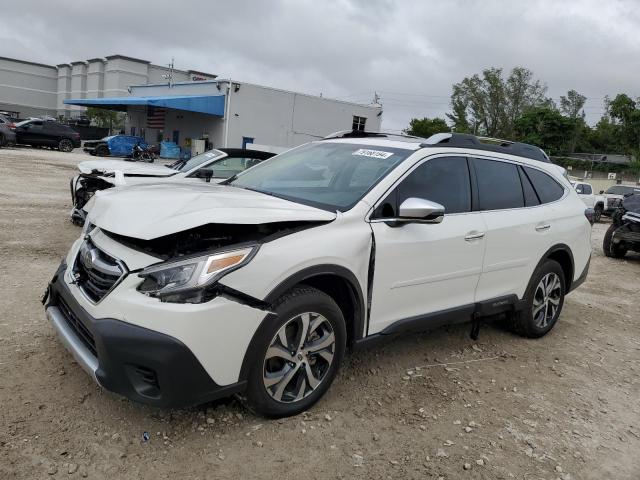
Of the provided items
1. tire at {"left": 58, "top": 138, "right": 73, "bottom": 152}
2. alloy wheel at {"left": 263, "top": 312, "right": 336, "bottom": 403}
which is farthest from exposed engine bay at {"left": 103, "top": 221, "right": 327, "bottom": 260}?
Answer: tire at {"left": 58, "top": 138, "right": 73, "bottom": 152}

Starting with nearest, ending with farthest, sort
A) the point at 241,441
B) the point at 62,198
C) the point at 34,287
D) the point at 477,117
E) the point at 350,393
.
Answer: the point at 241,441
the point at 350,393
the point at 34,287
the point at 62,198
the point at 477,117

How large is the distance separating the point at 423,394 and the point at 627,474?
4.19 ft

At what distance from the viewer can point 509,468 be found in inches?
120

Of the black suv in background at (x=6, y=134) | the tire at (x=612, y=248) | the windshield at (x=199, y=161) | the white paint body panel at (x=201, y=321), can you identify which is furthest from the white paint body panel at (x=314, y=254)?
the black suv in background at (x=6, y=134)

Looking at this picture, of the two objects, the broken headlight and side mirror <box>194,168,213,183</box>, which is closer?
Result: the broken headlight

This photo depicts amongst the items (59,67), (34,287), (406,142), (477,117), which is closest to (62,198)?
(34,287)

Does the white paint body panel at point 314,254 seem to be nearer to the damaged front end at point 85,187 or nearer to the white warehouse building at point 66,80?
the damaged front end at point 85,187

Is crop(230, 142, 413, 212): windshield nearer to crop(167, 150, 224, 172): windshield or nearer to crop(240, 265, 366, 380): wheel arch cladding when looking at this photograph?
crop(240, 265, 366, 380): wheel arch cladding

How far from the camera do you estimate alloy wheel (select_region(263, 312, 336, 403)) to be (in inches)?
120

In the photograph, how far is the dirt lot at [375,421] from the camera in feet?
9.20

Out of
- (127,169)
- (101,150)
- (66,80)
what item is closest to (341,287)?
(127,169)

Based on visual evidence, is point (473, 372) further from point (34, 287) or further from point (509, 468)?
point (34, 287)

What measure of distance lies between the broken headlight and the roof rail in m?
1.96

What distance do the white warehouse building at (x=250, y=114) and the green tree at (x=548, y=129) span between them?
2319cm
